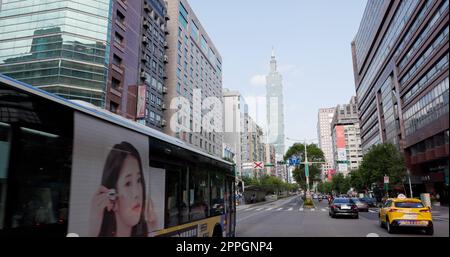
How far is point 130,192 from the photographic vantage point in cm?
434

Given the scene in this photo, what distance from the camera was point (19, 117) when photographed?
3309 millimetres

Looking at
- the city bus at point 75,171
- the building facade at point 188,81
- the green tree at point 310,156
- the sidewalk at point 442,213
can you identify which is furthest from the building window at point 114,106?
the sidewalk at point 442,213

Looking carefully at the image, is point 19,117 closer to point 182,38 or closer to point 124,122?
point 124,122

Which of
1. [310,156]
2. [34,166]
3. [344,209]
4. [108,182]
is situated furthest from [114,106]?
[310,156]

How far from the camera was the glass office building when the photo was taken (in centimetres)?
3997

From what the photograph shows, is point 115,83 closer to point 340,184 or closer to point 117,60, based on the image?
point 117,60

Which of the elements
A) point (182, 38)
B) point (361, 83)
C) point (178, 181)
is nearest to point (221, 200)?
point (178, 181)

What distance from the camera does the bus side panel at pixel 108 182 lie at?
3.63 m

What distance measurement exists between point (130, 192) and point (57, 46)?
41.7 meters

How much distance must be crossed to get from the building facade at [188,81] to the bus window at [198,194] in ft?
157

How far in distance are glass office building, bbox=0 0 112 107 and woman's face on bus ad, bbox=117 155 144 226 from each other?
39045mm

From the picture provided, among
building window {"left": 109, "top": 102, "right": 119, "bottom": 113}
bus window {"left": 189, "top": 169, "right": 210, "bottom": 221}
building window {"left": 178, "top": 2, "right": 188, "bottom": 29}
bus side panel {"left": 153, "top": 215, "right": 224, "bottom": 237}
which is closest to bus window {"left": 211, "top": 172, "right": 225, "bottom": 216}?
bus side panel {"left": 153, "top": 215, "right": 224, "bottom": 237}

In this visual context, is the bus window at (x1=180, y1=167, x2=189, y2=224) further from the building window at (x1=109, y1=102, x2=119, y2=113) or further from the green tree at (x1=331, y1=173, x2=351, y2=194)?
the green tree at (x1=331, y1=173, x2=351, y2=194)

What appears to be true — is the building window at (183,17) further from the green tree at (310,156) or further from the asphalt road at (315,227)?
the asphalt road at (315,227)
